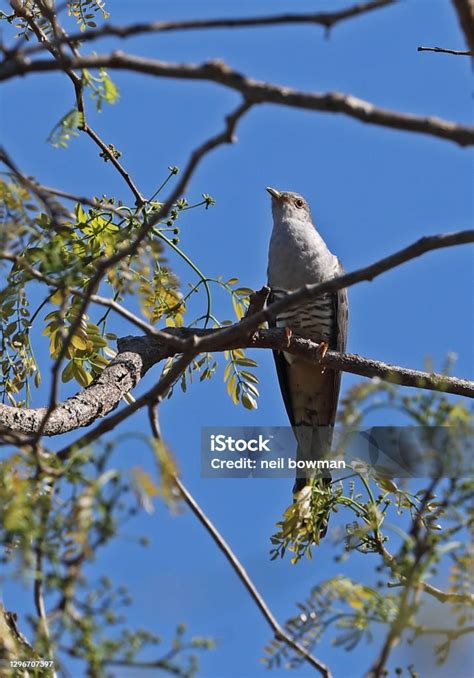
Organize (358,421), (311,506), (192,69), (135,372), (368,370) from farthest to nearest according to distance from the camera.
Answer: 1. (368,370)
2. (135,372)
3. (311,506)
4. (192,69)
5. (358,421)

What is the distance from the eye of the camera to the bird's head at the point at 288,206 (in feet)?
20.3

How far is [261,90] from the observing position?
69.1 inches

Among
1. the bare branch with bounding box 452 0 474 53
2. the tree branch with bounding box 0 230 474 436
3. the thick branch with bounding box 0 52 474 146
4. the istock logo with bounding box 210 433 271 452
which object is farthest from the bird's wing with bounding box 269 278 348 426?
the thick branch with bounding box 0 52 474 146

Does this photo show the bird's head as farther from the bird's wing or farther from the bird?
the bird's wing

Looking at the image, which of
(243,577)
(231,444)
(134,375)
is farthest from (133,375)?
(243,577)

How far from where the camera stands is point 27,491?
1647 mm

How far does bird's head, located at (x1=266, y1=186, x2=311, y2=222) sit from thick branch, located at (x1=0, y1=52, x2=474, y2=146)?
4.41 meters

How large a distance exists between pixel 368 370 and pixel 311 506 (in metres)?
0.89

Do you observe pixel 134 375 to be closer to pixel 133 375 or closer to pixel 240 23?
pixel 133 375

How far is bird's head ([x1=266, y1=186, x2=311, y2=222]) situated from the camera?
6199 mm

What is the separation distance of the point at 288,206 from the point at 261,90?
4518 millimetres

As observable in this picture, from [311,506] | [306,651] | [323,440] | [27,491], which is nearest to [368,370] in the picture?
[311,506]

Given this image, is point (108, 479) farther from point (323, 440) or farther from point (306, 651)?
point (323, 440)

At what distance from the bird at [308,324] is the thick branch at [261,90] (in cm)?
367
